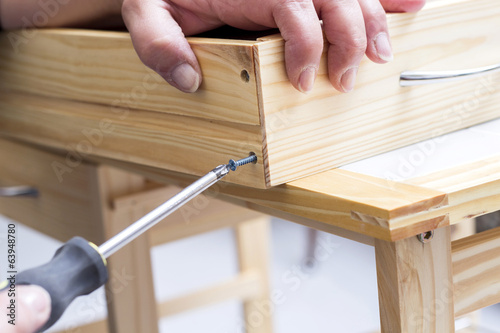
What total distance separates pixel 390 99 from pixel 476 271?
0.15m

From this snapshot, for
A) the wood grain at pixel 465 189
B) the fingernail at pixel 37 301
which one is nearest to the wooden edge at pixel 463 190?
the wood grain at pixel 465 189

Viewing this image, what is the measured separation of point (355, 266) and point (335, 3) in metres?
1.61

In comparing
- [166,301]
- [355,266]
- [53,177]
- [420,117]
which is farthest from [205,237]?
[420,117]

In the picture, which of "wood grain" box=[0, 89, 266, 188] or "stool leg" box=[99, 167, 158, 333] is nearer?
"wood grain" box=[0, 89, 266, 188]

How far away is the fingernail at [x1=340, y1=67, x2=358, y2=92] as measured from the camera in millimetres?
481

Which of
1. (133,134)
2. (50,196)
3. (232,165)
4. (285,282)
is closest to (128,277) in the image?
(50,196)

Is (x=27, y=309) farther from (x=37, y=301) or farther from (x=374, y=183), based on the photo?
(x=374, y=183)

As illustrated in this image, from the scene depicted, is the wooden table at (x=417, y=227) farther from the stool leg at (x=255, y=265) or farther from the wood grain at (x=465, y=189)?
the stool leg at (x=255, y=265)

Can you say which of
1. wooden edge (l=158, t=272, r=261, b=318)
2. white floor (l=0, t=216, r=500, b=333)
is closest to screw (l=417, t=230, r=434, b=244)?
wooden edge (l=158, t=272, r=261, b=318)

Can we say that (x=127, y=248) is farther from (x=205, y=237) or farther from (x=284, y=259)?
(x=205, y=237)

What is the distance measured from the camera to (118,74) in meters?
0.59

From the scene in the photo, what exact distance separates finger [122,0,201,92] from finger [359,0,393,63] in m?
0.13

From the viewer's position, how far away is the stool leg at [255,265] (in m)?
1.34

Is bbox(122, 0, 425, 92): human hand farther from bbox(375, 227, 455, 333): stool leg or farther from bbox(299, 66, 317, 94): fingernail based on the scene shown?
bbox(375, 227, 455, 333): stool leg
